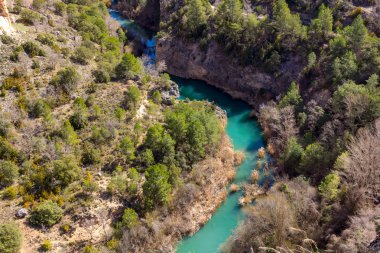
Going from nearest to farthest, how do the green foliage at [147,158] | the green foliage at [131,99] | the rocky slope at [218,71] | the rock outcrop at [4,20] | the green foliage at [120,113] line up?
the green foliage at [147,158] < the green foliage at [120,113] < the green foliage at [131,99] < the rock outcrop at [4,20] < the rocky slope at [218,71]

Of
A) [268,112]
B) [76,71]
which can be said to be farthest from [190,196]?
[76,71]

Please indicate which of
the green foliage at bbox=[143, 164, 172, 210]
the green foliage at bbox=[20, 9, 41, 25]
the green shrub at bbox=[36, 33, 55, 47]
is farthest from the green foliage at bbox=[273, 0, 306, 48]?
the green foliage at bbox=[20, 9, 41, 25]

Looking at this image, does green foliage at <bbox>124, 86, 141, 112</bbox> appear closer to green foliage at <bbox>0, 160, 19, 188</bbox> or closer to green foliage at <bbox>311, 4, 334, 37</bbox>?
green foliage at <bbox>0, 160, 19, 188</bbox>

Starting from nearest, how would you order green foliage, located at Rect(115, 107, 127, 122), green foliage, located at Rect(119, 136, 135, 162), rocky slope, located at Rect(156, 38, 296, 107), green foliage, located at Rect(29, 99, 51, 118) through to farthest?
green foliage, located at Rect(119, 136, 135, 162) < green foliage, located at Rect(29, 99, 51, 118) < green foliage, located at Rect(115, 107, 127, 122) < rocky slope, located at Rect(156, 38, 296, 107)

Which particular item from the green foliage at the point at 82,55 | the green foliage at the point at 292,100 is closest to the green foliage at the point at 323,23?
the green foliage at the point at 292,100

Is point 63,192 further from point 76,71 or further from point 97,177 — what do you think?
point 76,71

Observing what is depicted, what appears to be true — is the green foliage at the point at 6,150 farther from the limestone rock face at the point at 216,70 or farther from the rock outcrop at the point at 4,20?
the limestone rock face at the point at 216,70
